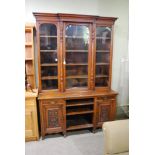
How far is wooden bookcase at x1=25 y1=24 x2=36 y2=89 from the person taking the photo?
3008mm

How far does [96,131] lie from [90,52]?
1.43m

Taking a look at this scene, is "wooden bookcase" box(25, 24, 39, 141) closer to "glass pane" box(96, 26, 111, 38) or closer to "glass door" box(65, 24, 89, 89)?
"glass door" box(65, 24, 89, 89)

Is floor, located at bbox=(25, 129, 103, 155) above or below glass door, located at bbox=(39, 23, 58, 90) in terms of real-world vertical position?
below

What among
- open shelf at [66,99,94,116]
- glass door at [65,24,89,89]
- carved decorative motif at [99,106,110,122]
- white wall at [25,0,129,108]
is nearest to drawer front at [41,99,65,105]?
open shelf at [66,99,94,116]

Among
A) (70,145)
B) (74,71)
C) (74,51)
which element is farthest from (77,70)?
(70,145)

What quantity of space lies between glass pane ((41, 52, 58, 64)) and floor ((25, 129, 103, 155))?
4.24 feet

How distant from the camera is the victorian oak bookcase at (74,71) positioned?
2.94 meters

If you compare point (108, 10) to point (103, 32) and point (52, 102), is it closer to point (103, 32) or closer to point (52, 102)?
point (103, 32)

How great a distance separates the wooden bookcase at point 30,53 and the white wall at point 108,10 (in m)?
0.21

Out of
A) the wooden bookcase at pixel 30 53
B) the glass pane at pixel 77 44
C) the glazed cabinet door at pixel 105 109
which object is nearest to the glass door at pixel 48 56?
the wooden bookcase at pixel 30 53

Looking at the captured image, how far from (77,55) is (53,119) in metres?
1.20
